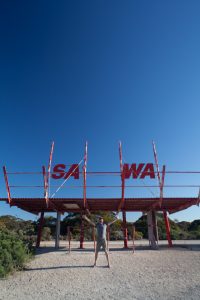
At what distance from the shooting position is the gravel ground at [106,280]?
6855 mm

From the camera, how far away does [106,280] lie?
8.33m

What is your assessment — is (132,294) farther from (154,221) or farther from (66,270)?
(154,221)

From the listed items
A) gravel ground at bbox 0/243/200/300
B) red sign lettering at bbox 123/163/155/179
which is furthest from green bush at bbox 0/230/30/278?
red sign lettering at bbox 123/163/155/179

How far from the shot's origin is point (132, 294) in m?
6.81

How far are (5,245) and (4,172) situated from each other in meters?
5.24

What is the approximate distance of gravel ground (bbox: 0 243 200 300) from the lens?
22.5 ft

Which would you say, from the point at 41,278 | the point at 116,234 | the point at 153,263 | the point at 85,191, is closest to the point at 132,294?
the point at 41,278

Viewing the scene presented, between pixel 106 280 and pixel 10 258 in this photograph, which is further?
pixel 10 258

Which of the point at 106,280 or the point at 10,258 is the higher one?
the point at 10,258

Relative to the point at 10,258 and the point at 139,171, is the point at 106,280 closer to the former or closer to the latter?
the point at 10,258

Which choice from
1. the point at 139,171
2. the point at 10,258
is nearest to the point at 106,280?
the point at 10,258

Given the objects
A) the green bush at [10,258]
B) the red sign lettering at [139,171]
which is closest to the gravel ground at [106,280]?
the green bush at [10,258]

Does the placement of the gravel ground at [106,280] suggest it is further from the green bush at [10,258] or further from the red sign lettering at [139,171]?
the red sign lettering at [139,171]

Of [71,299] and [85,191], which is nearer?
[71,299]
